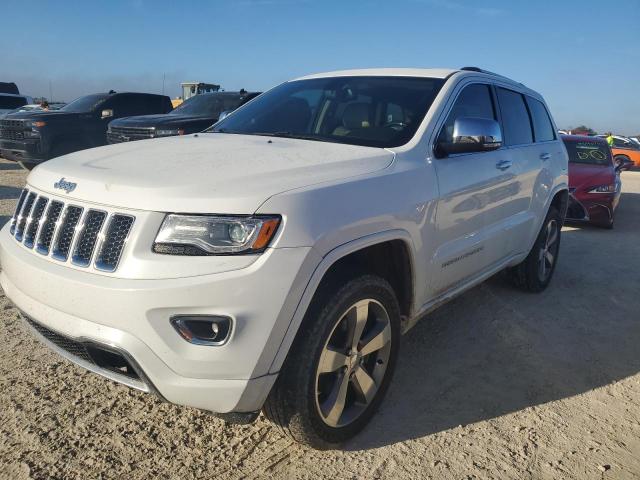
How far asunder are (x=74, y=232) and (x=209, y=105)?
888 centimetres

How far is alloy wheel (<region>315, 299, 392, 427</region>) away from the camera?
2441mm

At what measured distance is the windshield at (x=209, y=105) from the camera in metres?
10.4

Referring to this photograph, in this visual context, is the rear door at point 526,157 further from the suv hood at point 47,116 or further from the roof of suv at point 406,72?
the suv hood at point 47,116

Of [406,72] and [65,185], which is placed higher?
[406,72]

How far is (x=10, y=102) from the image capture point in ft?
53.7

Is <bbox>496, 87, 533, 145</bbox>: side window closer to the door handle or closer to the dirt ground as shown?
the door handle

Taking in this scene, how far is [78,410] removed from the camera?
2750 mm

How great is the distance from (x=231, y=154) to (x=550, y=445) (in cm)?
213

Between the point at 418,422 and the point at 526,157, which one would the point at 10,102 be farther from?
the point at 418,422

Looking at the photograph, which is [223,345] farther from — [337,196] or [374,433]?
[374,433]

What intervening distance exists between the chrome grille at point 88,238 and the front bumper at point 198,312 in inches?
2.0

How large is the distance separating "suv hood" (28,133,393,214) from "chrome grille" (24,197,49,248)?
0.07 m

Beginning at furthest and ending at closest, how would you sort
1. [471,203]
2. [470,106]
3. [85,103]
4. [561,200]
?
[85,103] < [561,200] < [470,106] < [471,203]

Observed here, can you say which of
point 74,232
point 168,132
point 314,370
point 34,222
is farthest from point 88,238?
point 168,132
